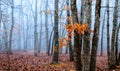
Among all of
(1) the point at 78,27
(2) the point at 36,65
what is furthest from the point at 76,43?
(2) the point at 36,65

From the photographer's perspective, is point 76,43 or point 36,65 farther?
point 36,65

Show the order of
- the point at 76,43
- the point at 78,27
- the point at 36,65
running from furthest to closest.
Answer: the point at 36,65, the point at 76,43, the point at 78,27

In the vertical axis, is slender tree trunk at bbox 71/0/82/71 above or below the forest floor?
above

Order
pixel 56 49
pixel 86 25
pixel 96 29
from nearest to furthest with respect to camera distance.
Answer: pixel 86 25 → pixel 96 29 → pixel 56 49

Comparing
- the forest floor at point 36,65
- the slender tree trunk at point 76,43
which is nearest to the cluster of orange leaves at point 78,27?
the slender tree trunk at point 76,43

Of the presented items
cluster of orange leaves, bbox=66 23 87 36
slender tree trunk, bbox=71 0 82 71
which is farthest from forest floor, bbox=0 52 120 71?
cluster of orange leaves, bbox=66 23 87 36

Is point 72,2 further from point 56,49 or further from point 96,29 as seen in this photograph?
point 56,49

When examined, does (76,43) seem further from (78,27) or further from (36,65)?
(36,65)

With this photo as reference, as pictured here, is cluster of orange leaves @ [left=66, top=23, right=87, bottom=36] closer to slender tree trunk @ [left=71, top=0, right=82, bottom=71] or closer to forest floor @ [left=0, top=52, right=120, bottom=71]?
slender tree trunk @ [left=71, top=0, right=82, bottom=71]

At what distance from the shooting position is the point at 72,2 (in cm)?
987

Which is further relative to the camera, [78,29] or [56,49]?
[56,49]

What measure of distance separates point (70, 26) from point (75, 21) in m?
0.31

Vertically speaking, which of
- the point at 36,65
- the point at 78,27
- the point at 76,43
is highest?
the point at 78,27

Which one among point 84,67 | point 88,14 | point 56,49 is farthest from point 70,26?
point 56,49
